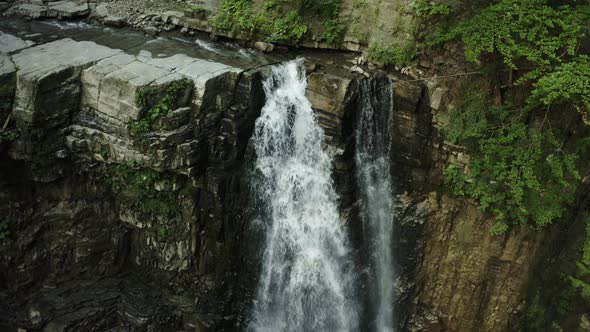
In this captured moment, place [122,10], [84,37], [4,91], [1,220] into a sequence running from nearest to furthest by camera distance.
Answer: [4,91] < [1,220] < [84,37] < [122,10]

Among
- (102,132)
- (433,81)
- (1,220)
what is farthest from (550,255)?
(1,220)

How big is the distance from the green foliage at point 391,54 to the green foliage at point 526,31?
49.3 inches

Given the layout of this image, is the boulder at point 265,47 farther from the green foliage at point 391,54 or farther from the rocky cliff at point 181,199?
the green foliage at point 391,54

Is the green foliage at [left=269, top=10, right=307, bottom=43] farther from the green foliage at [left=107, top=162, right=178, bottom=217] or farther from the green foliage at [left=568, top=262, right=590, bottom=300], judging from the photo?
the green foliage at [left=568, top=262, right=590, bottom=300]

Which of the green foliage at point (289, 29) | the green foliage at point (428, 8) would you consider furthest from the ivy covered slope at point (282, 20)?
the green foliage at point (428, 8)

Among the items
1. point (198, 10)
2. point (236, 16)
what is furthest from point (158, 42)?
point (236, 16)

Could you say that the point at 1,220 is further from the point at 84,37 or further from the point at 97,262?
the point at 84,37

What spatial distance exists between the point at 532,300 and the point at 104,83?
928 centimetres

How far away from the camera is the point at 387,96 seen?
422 inches

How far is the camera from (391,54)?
429 inches

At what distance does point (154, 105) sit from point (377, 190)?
4706mm

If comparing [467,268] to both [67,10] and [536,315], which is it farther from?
[67,10]

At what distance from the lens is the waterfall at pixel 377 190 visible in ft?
35.0

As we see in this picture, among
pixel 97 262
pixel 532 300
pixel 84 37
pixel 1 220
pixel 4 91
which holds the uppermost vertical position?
pixel 84 37
